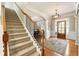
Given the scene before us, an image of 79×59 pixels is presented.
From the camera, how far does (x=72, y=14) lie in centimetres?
173

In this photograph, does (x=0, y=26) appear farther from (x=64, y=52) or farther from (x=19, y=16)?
(x=64, y=52)

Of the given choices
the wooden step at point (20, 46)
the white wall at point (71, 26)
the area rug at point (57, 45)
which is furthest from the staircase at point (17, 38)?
the white wall at point (71, 26)

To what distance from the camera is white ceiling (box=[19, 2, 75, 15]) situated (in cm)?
173

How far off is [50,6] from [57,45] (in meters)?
0.67

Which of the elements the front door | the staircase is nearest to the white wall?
the front door

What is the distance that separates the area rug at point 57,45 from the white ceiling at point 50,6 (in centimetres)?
48

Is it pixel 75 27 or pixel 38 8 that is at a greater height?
pixel 38 8

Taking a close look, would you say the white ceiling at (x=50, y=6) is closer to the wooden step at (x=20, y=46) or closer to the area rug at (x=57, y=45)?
the area rug at (x=57, y=45)

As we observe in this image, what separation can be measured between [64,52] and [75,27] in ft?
1.49

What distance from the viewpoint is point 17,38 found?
5.91ft

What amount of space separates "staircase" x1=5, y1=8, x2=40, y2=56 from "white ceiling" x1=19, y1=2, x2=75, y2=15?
0.96ft

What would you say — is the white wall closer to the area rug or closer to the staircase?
the area rug

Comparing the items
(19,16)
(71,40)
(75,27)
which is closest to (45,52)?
(71,40)

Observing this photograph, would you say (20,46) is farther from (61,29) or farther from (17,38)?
(61,29)
